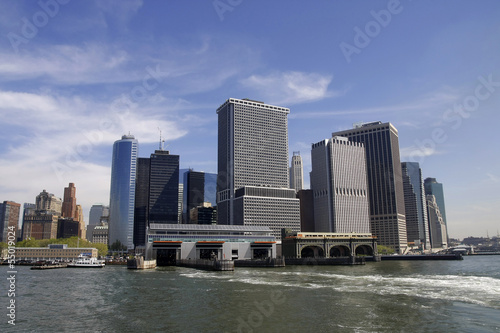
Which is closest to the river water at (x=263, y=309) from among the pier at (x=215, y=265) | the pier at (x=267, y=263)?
the pier at (x=215, y=265)

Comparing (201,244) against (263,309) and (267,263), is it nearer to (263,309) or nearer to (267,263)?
(267,263)

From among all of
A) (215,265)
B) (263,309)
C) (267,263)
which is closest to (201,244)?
(267,263)

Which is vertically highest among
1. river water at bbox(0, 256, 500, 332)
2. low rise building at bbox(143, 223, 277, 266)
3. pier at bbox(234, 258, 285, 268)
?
low rise building at bbox(143, 223, 277, 266)

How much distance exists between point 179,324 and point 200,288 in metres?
30.8

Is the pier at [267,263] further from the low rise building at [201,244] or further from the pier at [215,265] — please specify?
the pier at [215,265]

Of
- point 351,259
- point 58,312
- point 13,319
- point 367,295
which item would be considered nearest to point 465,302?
point 367,295

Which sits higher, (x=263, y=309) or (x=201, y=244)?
(x=201, y=244)

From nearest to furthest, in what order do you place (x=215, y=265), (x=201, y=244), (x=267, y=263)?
(x=215, y=265) → (x=267, y=263) → (x=201, y=244)

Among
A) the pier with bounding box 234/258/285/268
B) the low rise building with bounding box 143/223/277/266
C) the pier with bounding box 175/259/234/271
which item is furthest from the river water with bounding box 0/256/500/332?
the low rise building with bounding box 143/223/277/266

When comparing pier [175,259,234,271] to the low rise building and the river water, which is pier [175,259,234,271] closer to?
the low rise building

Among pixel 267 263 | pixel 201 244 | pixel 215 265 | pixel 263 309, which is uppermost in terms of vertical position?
pixel 201 244

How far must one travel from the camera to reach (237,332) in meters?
39.2

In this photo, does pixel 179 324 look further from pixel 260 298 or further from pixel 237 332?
pixel 260 298

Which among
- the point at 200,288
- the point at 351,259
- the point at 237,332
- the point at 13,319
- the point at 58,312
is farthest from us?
the point at 351,259
